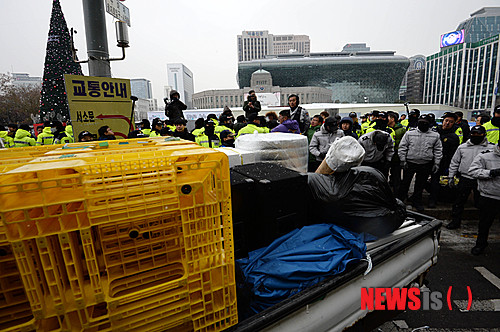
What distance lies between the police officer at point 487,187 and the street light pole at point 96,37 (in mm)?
6011

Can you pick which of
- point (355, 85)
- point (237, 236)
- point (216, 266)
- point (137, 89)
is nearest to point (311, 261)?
point (237, 236)

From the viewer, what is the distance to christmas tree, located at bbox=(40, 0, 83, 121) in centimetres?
1236

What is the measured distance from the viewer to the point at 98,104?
4.16 metres

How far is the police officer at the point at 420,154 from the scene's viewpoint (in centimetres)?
495

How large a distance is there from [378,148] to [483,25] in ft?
520

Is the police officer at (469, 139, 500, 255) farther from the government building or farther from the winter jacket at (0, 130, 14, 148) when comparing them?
the government building

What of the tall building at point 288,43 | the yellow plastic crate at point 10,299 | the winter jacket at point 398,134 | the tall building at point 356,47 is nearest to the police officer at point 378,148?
the winter jacket at point 398,134

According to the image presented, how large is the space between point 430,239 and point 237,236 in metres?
2.03

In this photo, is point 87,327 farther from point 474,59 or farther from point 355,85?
point 474,59

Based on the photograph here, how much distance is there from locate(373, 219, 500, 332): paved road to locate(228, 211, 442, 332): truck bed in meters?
0.61

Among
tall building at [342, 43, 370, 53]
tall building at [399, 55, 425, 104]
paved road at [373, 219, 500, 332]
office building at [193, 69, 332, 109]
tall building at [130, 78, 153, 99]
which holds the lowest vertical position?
paved road at [373, 219, 500, 332]

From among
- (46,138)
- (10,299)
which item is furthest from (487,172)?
(46,138)

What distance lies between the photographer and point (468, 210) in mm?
5090

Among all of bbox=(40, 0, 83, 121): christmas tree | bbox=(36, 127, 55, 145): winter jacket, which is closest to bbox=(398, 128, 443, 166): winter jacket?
bbox=(36, 127, 55, 145): winter jacket
